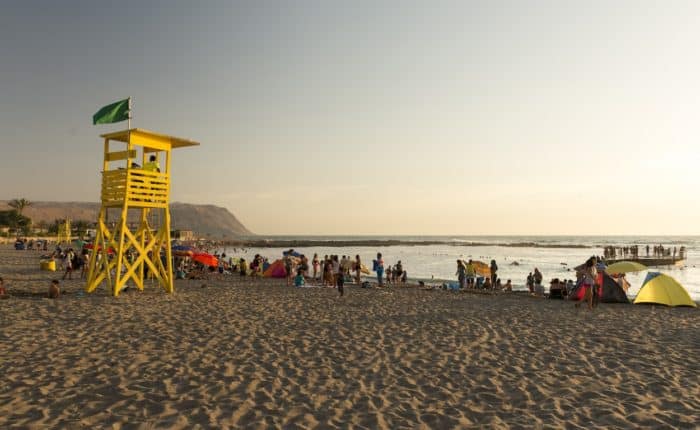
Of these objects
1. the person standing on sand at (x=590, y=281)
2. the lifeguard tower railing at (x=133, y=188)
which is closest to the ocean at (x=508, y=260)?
the person standing on sand at (x=590, y=281)

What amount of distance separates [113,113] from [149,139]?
132cm

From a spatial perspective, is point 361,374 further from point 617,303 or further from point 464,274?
point 464,274

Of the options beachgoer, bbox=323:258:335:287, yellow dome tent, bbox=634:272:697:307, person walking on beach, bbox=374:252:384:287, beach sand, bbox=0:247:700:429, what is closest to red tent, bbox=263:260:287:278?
beachgoer, bbox=323:258:335:287

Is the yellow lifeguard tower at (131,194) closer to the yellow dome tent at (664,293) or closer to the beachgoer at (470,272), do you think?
the beachgoer at (470,272)

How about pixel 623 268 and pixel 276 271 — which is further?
pixel 276 271

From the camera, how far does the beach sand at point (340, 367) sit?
520 centimetres

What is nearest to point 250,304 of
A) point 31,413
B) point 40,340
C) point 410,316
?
point 410,316

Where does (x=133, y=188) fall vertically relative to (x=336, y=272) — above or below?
above

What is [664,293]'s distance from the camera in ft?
46.5

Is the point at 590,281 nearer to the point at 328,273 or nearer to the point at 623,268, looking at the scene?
the point at 623,268

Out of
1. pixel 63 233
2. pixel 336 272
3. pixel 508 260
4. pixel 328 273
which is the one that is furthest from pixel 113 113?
pixel 63 233

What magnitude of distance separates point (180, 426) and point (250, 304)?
8.64m

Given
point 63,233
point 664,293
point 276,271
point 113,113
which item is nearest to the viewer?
point 664,293

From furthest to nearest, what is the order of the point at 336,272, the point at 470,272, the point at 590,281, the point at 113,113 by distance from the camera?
the point at 336,272 < the point at 470,272 < the point at 113,113 < the point at 590,281
